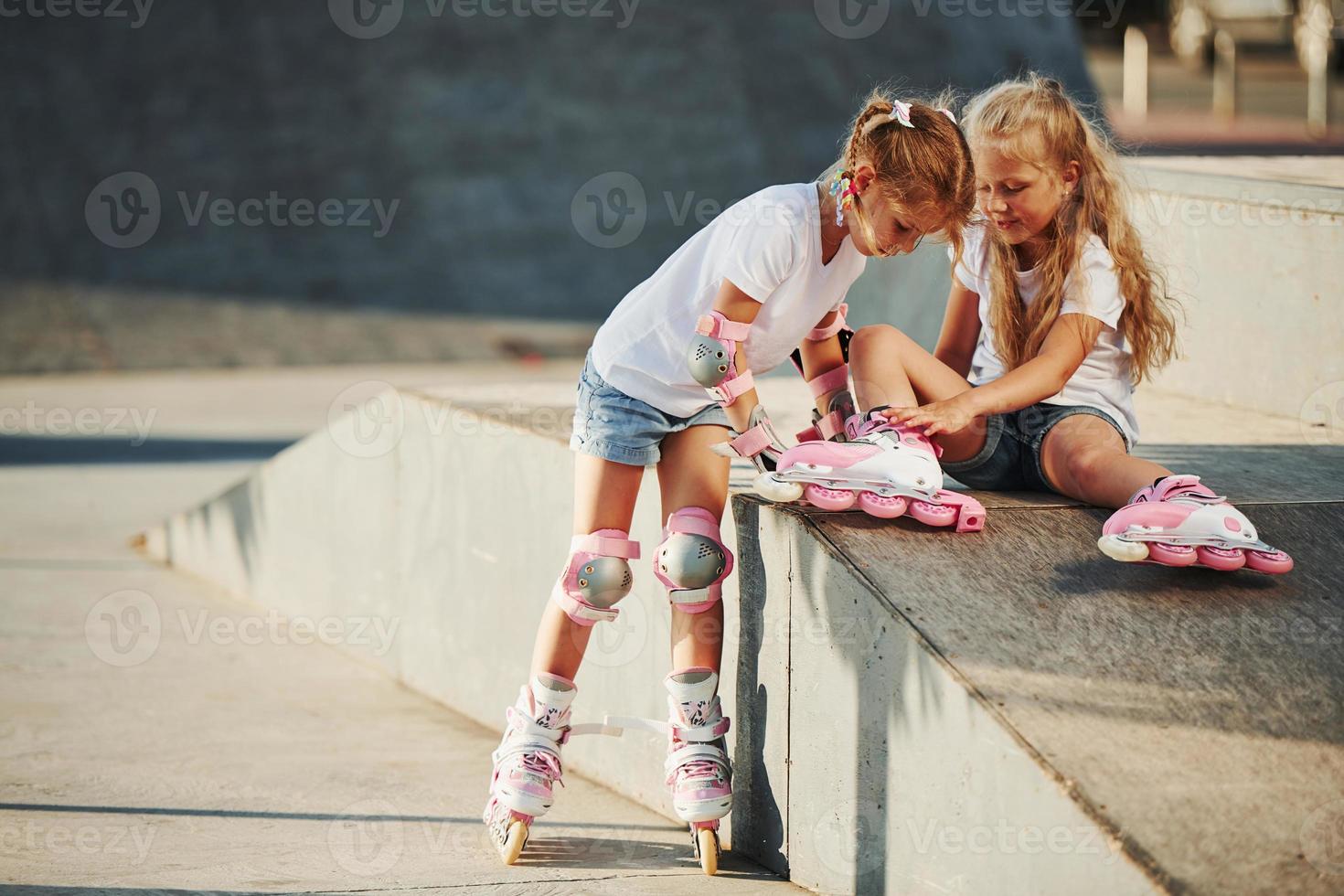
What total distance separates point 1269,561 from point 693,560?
3.92 feet

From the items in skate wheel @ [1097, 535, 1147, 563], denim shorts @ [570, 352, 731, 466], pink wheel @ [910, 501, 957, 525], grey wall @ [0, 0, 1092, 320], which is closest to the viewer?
skate wheel @ [1097, 535, 1147, 563]

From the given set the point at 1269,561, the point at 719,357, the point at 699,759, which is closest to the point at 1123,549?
the point at 1269,561

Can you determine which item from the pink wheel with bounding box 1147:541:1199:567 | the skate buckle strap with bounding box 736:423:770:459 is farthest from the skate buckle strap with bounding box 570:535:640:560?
the pink wheel with bounding box 1147:541:1199:567

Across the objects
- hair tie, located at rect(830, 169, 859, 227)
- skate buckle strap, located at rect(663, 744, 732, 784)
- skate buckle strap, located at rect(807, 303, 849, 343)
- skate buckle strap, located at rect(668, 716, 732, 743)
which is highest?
hair tie, located at rect(830, 169, 859, 227)

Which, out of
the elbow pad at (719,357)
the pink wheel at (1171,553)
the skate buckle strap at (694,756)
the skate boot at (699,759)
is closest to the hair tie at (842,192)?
the elbow pad at (719,357)

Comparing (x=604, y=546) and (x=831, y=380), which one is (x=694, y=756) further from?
(x=831, y=380)

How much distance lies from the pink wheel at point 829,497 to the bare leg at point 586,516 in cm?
42

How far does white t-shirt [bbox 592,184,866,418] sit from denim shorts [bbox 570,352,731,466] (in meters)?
0.02

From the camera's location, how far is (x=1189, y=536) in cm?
324

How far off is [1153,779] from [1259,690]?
40 cm

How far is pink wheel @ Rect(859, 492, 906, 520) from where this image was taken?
340 cm

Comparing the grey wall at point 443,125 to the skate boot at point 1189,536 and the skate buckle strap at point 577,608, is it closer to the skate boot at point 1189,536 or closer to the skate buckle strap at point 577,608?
the skate buckle strap at point 577,608

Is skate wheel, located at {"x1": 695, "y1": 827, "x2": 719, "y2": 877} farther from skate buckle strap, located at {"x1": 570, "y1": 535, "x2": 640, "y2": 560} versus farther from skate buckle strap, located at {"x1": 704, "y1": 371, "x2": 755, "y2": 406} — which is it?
skate buckle strap, located at {"x1": 704, "y1": 371, "x2": 755, "y2": 406}

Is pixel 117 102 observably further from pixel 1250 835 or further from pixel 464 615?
pixel 1250 835
